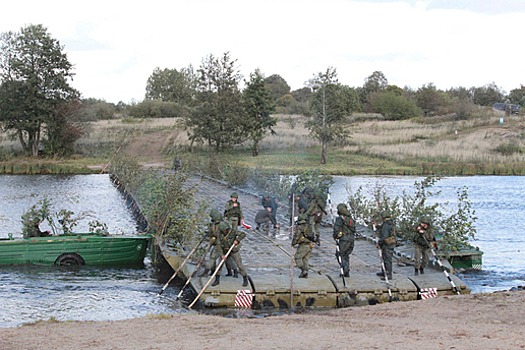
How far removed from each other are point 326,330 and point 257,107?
4925 centimetres

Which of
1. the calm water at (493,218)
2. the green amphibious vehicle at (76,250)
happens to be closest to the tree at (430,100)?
the calm water at (493,218)

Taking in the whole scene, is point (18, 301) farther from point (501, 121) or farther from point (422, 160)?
point (501, 121)

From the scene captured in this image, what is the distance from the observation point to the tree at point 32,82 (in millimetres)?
62906

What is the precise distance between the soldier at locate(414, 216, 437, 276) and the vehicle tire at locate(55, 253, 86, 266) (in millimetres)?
9985

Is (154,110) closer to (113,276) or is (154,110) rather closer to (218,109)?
(218,109)

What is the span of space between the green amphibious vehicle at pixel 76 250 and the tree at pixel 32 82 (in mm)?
43040

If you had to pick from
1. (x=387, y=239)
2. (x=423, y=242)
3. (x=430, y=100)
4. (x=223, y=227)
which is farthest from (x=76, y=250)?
(x=430, y=100)

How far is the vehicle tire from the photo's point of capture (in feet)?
72.6

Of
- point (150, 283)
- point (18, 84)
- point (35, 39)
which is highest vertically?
point (35, 39)

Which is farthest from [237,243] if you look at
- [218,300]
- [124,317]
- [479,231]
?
[479,231]

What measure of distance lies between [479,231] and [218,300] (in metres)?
16.2

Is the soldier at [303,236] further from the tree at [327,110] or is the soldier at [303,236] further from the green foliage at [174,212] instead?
the tree at [327,110]

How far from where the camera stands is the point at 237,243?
17.2 meters

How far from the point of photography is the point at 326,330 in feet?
43.7
